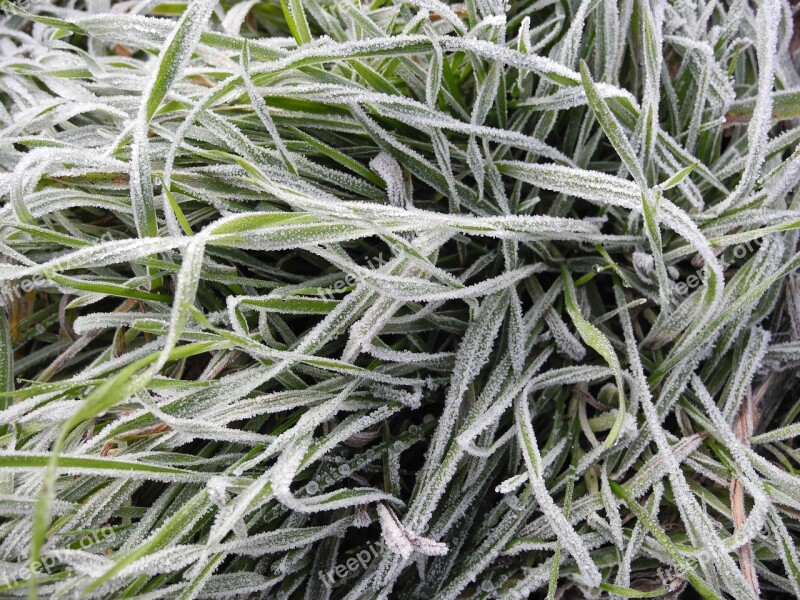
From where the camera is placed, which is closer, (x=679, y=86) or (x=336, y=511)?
(x=336, y=511)

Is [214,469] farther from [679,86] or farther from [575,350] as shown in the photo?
[679,86]

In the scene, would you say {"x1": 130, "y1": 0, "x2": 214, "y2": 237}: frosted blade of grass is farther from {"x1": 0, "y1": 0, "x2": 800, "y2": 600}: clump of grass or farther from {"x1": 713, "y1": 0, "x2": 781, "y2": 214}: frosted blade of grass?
{"x1": 713, "y1": 0, "x2": 781, "y2": 214}: frosted blade of grass

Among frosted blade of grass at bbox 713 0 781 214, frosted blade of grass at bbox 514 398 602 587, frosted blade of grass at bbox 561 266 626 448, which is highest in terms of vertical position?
frosted blade of grass at bbox 713 0 781 214

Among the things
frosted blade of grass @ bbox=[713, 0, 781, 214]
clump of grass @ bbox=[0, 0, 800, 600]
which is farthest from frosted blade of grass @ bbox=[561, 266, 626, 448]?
frosted blade of grass @ bbox=[713, 0, 781, 214]

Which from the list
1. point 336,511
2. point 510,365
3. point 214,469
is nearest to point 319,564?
point 336,511

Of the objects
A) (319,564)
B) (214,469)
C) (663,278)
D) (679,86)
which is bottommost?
(319,564)

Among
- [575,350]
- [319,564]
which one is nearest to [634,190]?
[575,350]

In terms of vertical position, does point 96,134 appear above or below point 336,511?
above

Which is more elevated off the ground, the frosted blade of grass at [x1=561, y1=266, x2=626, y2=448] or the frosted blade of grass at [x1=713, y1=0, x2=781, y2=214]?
the frosted blade of grass at [x1=713, y1=0, x2=781, y2=214]

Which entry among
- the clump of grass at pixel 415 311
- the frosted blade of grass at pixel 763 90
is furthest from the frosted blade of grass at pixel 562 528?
the frosted blade of grass at pixel 763 90
